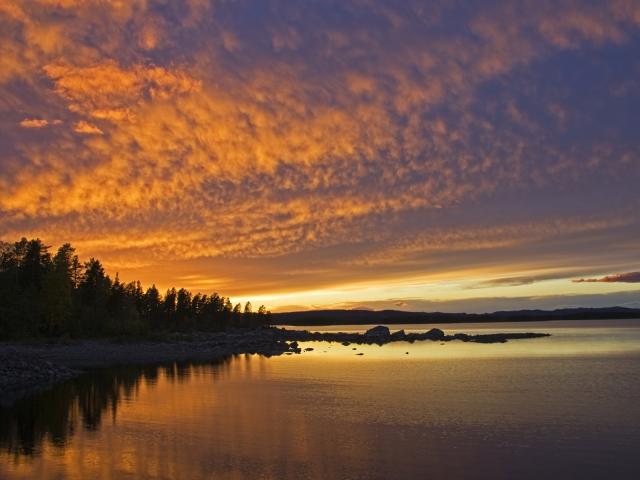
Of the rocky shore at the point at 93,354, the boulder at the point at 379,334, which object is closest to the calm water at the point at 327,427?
the rocky shore at the point at 93,354

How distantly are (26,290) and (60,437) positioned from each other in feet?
252

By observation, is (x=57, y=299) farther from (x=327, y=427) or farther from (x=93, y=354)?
(x=327, y=427)

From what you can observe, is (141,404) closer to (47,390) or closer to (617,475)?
(47,390)

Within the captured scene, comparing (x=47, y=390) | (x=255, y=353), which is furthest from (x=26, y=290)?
(x=47, y=390)

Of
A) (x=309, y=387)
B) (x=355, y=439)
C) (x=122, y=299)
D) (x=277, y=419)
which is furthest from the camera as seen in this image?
(x=122, y=299)

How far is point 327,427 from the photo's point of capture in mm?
33531

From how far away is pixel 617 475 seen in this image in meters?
23.7

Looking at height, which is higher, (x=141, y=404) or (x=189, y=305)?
(x=189, y=305)

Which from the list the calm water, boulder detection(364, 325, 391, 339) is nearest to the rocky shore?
boulder detection(364, 325, 391, 339)

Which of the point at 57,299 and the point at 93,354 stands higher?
the point at 57,299

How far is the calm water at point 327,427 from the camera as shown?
24.8 meters

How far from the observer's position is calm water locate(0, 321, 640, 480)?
81.4ft

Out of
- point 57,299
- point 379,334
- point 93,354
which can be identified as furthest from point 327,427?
point 379,334

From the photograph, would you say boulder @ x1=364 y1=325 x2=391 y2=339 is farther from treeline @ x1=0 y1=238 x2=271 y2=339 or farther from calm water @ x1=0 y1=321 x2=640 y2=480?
calm water @ x1=0 y1=321 x2=640 y2=480
